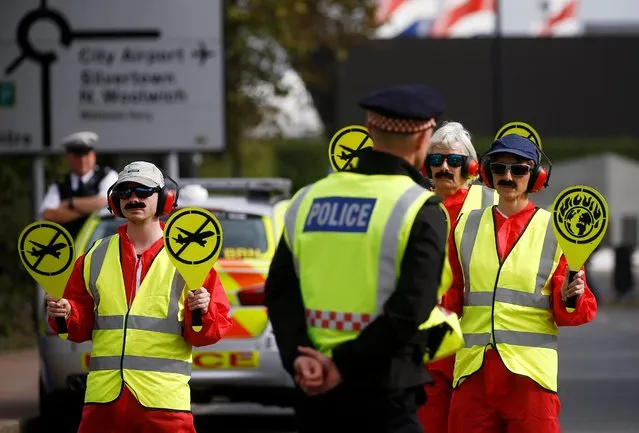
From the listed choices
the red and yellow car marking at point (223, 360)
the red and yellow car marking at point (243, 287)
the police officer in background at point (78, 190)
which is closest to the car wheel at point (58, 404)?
the red and yellow car marking at point (223, 360)

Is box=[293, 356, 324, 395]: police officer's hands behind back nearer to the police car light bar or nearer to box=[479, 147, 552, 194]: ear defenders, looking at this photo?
box=[479, 147, 552, 194]: ear defenders

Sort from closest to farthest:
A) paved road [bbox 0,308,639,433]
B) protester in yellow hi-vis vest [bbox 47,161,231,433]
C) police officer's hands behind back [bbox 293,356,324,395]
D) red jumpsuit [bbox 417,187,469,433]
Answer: police officer's hands behind back [bbox 293,356,324,395] → protester in yellow hi-vis vest [bbox 47,161,231,433] → red jumpsuit [bbox 417,187,469,433] → paved road [bbox 0,308,639,433]

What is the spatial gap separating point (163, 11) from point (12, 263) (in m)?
3.64

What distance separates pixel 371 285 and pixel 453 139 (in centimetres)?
282

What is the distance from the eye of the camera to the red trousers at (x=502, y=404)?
7.17 m

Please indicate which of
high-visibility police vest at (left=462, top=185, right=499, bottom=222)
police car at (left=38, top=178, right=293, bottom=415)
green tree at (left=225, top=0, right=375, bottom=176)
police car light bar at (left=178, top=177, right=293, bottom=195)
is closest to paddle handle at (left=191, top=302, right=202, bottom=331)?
high-visibility police vest at (left=462, top=185, right=499, bottom=222)

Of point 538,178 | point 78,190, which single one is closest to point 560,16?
point 78,190

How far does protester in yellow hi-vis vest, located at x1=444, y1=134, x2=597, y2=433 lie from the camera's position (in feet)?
23.7

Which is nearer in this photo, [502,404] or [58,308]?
[58,308]

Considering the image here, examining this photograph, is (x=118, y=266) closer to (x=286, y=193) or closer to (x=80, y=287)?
A: (x=80, y=287)

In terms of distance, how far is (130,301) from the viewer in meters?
7.12

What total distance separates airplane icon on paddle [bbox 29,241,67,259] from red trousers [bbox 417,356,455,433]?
1.83 m

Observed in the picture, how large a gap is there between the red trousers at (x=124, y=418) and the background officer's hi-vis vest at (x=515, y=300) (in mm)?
1290

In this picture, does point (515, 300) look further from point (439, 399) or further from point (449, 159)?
point (449, 159)
